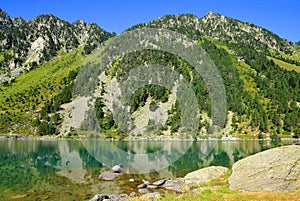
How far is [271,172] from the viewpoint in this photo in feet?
88.8

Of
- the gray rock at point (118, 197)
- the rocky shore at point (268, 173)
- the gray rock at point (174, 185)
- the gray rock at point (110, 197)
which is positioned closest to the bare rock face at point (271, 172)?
the rocky shore at point (268, 173)

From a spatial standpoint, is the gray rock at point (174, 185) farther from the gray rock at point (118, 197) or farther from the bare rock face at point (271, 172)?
the bare rock face at point (271, 172)

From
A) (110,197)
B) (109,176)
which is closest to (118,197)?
(110,197)

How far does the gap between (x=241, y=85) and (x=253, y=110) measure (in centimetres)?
2961

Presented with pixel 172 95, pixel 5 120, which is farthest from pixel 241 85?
pixel 5 120

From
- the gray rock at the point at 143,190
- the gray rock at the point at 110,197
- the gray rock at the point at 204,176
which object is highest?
the gray rock at the point at 204,176

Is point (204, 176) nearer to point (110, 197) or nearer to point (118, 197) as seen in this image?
point (118, 197)

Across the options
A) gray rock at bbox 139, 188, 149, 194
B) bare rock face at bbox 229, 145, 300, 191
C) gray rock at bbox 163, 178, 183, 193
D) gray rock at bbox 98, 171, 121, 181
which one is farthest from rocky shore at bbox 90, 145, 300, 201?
gray rock at bbox 98, 171, 121, 181

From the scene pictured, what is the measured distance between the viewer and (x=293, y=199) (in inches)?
749

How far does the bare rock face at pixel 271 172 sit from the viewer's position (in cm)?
2534

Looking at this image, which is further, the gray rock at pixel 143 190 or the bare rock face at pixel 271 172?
the gray rock at pixel 143 190

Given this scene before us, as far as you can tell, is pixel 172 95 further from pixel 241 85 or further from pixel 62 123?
pixel 62 123

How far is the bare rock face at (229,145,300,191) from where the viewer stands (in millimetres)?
25344

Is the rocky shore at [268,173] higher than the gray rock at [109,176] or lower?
higher
